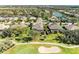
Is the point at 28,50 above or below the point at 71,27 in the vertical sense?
below

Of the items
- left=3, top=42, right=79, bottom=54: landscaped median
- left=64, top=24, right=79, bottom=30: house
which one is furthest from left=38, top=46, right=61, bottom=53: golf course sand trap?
left=64, top=24, right=79, bottom=30: house

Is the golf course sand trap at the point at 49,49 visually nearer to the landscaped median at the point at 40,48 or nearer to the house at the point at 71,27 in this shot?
the landscaped median at the point at 40,48

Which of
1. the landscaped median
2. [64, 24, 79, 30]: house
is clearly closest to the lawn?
the landscaped median

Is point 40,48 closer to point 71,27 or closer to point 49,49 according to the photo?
point 49,49

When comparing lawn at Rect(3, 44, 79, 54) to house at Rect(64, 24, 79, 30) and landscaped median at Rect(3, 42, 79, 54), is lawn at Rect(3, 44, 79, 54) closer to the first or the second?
landscaped median at Rect(3, 42, 79, 54)

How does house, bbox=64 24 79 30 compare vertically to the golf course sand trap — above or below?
above

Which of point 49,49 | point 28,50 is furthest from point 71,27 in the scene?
point 28,50

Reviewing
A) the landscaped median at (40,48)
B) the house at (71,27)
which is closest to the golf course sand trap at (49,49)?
the landscaped median at (40,48)

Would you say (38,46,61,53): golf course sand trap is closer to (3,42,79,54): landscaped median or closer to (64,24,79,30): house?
(3,42,79,54): landscaped median
